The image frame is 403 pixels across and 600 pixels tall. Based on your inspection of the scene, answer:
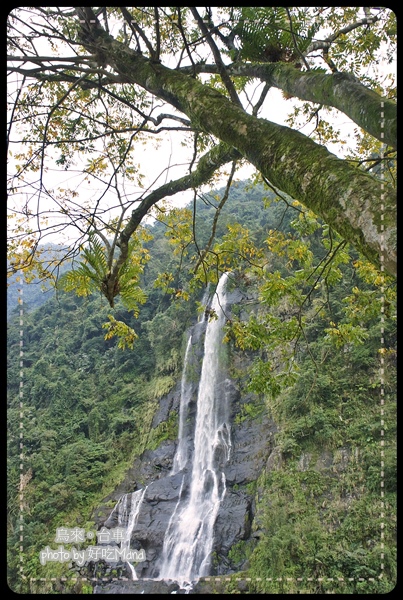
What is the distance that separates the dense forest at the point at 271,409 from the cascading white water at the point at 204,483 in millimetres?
838

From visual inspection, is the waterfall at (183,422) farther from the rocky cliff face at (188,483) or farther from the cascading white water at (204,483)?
the cascading white water at (204,483)

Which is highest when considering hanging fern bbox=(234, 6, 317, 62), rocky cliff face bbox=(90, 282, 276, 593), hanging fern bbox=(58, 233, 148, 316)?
hanging fern bbox=(234, 6, 317, 62)

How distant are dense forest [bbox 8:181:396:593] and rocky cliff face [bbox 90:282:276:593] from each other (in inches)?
11.7

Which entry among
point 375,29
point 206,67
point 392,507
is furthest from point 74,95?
point 392,507

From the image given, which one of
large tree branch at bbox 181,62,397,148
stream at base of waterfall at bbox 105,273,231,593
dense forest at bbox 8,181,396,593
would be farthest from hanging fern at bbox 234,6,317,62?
stream at base of waterfall at bbox 105,273,231,593

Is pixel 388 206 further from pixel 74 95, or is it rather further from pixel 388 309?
pixel 74 95

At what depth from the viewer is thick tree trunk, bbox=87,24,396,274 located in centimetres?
106

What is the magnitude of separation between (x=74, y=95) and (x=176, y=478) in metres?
9.83

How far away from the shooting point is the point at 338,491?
21.9ft

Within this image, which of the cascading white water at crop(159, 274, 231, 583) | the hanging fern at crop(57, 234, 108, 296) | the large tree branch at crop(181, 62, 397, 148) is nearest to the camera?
the large tree branch at crop(181, 62, 397, 148)

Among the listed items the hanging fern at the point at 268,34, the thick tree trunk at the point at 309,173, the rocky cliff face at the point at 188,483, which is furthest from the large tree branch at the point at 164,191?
the rocky cliff face at the point at 188,483

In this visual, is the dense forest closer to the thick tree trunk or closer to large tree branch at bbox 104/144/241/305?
large tree branch at bbox 104/144/241/305

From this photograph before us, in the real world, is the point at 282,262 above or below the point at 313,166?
above

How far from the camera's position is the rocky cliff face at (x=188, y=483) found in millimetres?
8039
